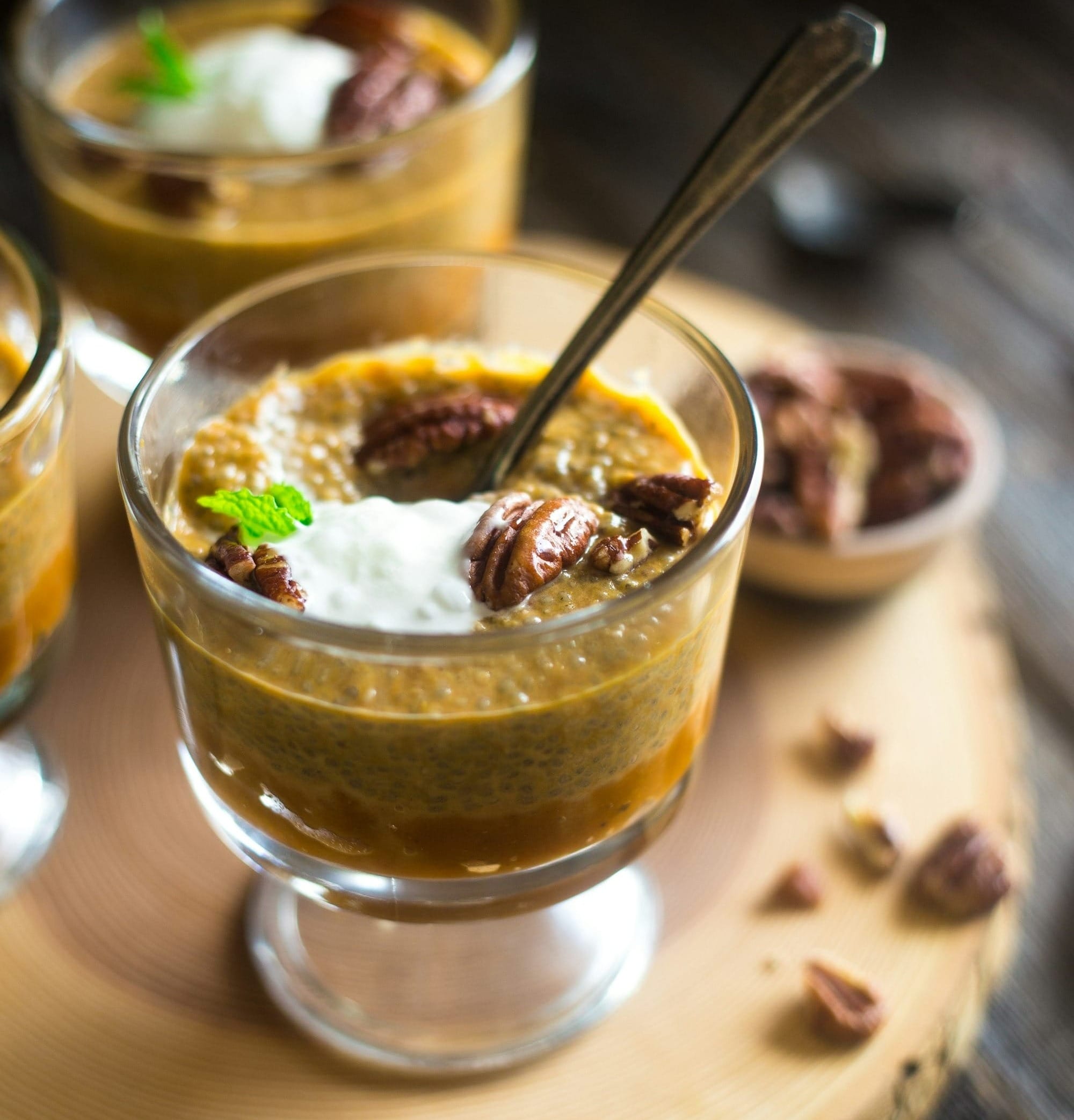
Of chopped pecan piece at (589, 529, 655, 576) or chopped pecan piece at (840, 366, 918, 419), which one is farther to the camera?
chopped pecan piece at (840, 366, 918, 419)

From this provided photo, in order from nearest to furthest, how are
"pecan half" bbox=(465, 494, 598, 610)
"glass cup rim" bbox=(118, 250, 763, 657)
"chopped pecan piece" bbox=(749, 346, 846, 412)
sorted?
"glass cup rim" bbox=(118, 250, 763, 657), "pecan half" bbox=(465, 494, 598, 610), "chopped pecan piece" bbox=(749, 346, 846, 412)

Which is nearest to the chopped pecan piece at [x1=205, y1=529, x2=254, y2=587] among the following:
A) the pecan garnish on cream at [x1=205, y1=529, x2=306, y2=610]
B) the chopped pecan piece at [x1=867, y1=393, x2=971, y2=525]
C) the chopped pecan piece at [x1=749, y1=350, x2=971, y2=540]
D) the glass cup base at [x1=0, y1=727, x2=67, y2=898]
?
the pecan garnish on cream at [x1=205, y1=529, x2=306, y2=610]

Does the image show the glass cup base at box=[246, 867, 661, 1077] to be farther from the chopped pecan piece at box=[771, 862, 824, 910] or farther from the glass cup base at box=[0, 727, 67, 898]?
the glass cup base at box=[0, 727, 67, 898]

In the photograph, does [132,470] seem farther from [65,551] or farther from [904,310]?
[904,310]

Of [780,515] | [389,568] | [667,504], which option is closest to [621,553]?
[667,504]

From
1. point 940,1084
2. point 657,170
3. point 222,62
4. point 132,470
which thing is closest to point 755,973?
point 940,1084

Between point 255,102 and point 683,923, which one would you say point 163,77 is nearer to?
point 255,102

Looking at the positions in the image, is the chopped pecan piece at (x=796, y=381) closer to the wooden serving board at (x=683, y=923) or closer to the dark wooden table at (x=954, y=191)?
the wooden serving board at (x=683, y=923)
